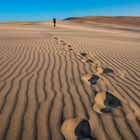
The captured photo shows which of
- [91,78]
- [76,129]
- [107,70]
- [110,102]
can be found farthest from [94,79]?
[76,129]

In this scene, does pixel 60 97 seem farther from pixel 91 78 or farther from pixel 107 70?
pixel 107 70

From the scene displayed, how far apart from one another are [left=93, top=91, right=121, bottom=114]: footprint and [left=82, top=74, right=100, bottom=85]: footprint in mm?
737

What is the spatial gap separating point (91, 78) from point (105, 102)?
4.93 ft

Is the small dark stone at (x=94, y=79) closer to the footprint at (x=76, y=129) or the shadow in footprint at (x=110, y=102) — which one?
the shadow in footprint at (x=110, y=102)

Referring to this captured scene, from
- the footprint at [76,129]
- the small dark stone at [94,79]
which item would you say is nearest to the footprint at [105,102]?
the footprint at [76,129]

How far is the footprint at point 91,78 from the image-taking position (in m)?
5.64

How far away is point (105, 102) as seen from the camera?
454 cm

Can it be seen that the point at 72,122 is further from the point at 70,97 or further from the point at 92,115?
the point at 70,97

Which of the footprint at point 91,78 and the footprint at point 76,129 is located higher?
the footprint at point 76,129

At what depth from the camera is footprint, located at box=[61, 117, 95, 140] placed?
343 cm

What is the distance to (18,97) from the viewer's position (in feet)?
15.1

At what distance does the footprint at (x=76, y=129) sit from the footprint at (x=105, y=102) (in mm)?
494

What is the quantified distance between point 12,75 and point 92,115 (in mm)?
2710

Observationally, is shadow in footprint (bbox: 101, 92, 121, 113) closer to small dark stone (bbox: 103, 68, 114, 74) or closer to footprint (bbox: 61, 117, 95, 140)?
footprint (bbox: 61, 117, 95, 140)
